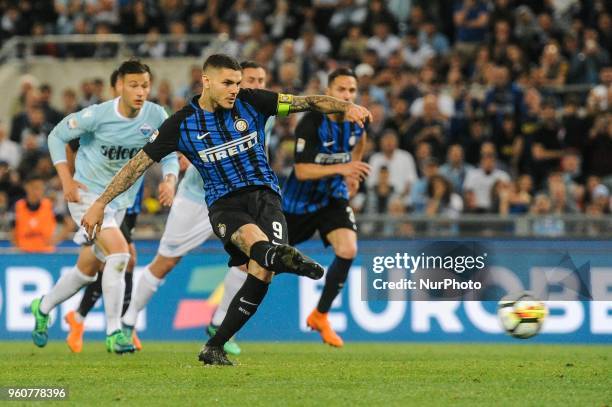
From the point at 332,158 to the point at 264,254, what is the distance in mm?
3302

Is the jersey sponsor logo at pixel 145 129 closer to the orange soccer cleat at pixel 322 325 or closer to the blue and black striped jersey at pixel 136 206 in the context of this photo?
the blue and black striped jersey at pixel 136 206

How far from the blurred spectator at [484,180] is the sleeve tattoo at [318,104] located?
313 inches

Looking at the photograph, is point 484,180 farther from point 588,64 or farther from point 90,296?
point 90,296

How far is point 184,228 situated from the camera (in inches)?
463

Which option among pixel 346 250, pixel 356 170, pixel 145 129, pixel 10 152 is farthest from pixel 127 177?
pixel 10 152

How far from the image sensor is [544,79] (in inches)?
757

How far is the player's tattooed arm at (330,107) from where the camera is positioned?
361 inches

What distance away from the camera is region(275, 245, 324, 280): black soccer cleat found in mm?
8508

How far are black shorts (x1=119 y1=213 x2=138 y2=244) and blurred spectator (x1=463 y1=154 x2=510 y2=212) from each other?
6.46 meters

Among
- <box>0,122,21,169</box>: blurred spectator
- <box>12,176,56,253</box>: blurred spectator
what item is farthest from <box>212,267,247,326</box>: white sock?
<box>0,122,21,169</box>: blurred spectator

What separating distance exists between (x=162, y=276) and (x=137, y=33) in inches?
462

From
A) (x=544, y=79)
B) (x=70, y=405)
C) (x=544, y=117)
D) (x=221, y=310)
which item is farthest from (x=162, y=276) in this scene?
(x=544, y=79)

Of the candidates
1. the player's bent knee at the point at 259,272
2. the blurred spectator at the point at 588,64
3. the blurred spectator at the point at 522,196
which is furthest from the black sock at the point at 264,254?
the blurred spectator at the point at 588,64

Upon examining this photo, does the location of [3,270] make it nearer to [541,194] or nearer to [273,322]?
[273,322]
